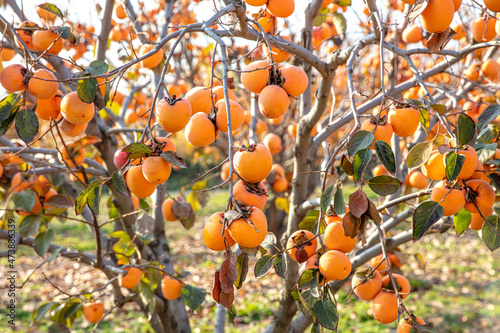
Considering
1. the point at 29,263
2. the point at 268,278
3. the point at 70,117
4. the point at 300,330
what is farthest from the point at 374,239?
the point at 29,263

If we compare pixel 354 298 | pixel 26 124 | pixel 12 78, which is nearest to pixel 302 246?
pixel 26 124

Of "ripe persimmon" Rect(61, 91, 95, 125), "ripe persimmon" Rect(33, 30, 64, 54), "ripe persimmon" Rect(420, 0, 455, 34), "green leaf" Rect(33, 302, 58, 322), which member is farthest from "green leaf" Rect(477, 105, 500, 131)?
"green leaf" Rect(33, 302, 58, 322)

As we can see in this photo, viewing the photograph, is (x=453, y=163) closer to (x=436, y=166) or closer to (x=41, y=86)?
(x=436, y=166)

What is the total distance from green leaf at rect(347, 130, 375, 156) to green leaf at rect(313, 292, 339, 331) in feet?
1.22

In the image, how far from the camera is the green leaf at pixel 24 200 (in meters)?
1.54

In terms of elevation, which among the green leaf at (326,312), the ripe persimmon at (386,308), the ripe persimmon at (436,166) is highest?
the ripe persimmon at (436,166)

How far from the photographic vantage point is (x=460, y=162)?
33.4 inches

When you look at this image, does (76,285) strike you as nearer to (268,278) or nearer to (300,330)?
(268,278)

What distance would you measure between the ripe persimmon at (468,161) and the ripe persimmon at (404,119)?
0.12 metres

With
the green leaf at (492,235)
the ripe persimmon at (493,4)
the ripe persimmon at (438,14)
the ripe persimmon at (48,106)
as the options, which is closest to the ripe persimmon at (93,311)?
the ripe persimmon at (48,106)

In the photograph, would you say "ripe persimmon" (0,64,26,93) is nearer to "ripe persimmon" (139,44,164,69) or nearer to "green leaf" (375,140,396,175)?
"ripe persimmon" (139,44,164,69)

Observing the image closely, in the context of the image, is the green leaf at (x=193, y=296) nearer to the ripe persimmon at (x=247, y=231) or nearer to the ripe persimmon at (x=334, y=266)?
the ripe persimmon at (x=334, y=266)

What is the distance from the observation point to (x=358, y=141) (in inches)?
33.4

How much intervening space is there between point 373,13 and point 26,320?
4.52 metres
